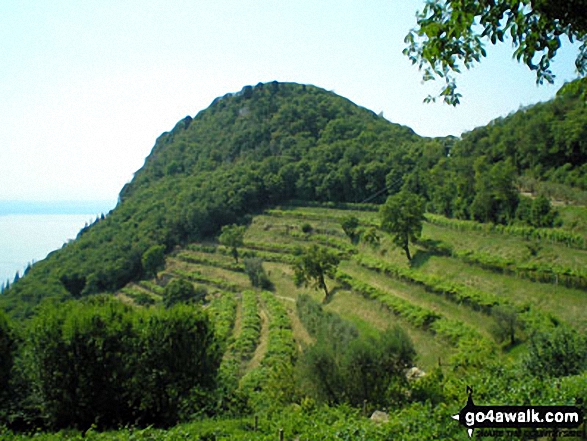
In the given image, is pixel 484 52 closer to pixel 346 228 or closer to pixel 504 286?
pixel 504 286

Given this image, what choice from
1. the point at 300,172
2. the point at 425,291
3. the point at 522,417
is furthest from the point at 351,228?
the point at 522,417

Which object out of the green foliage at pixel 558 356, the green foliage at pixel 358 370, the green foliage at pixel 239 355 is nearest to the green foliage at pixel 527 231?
the green foliage at pixel 558 356

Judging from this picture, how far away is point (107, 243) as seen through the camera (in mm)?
90188

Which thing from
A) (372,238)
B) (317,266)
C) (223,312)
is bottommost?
A: (223,312)

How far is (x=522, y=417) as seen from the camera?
23.1 feet

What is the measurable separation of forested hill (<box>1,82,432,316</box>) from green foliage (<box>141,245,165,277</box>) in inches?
261

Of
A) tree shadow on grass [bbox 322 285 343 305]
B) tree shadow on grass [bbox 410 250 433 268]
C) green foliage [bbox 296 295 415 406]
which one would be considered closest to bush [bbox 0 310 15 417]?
green foliage [bbox 296 295 415 406]

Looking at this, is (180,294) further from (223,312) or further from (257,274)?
(223,312)

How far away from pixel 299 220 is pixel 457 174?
2525cm

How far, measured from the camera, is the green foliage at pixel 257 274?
52.3 meters

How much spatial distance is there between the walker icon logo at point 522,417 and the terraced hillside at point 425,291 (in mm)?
17081

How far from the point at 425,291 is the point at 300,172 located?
50.9 meters

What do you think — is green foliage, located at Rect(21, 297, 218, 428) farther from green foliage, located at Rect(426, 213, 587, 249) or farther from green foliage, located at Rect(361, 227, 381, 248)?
green foliage, located at Rect(361, 227, 381, 248)

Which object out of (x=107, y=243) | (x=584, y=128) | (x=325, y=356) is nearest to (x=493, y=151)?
(x=584, y=128)
